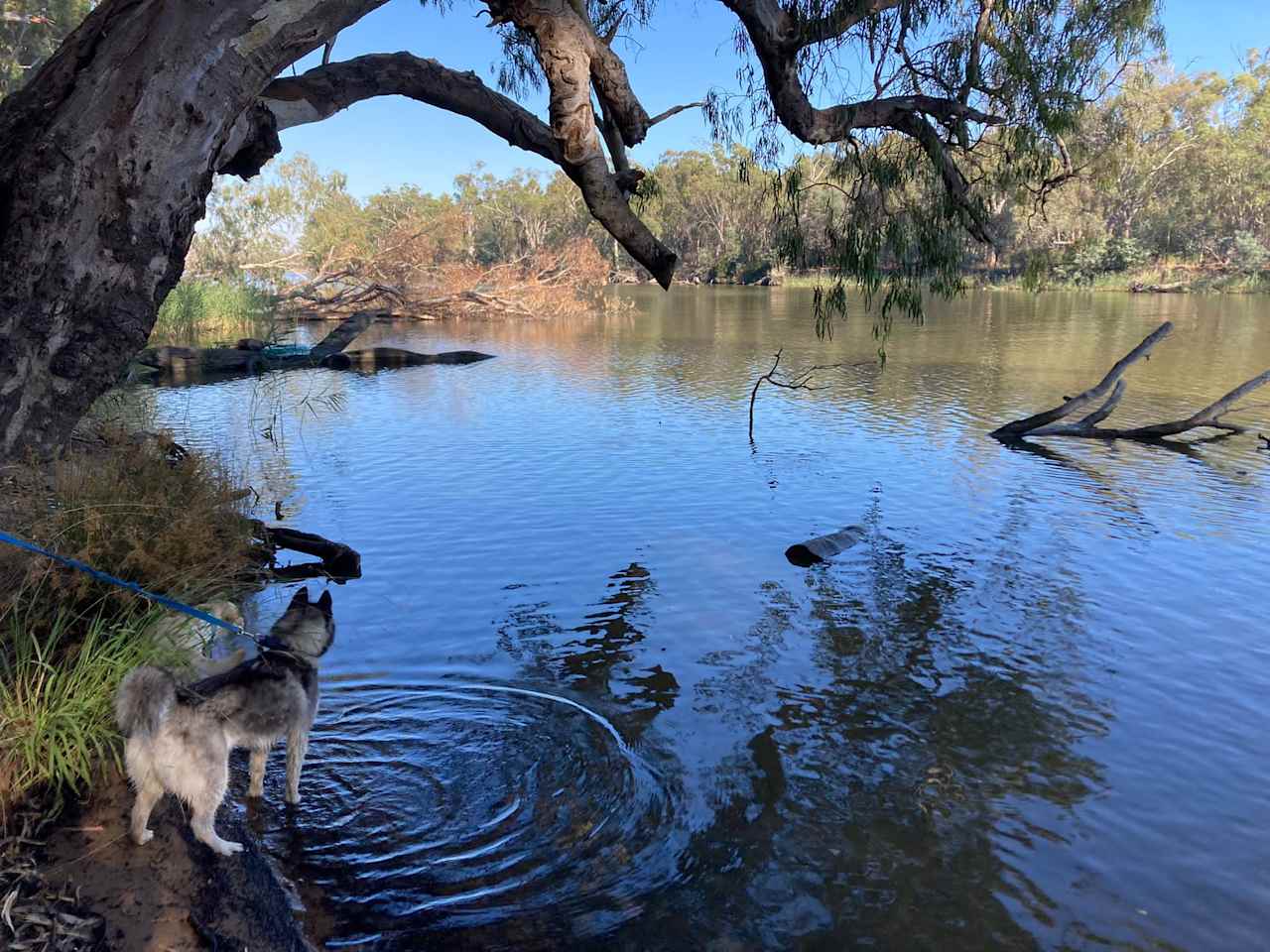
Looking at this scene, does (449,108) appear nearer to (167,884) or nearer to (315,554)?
(315,554)

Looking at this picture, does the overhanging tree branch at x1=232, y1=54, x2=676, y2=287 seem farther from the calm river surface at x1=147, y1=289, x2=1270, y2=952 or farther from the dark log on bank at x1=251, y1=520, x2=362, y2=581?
the dark log on bank at x1=251, y1=520, x2=362, y2=581

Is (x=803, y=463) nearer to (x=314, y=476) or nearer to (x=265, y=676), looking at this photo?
(x=314, y=476)

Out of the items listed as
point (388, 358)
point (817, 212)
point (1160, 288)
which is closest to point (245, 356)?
point (388, 358)

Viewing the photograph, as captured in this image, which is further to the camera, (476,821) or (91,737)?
(476,821)

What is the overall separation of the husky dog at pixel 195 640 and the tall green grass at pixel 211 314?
63.9 ft

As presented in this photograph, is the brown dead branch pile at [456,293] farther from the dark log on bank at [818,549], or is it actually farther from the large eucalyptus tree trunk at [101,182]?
the large eucalyptus tree trunk at [101,182]

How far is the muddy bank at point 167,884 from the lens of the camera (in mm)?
2879

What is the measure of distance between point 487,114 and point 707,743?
193 inches

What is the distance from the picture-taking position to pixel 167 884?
311 cm

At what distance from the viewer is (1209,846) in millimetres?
4398

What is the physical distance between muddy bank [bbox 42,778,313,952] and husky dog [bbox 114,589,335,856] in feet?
0.29

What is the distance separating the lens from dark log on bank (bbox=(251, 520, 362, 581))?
794 cm

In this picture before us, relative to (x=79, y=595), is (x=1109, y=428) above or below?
below

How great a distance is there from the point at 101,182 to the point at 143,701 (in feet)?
8.36
